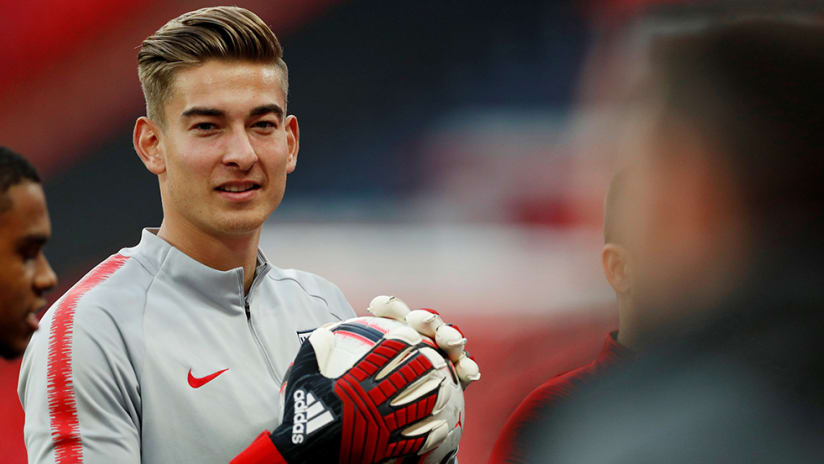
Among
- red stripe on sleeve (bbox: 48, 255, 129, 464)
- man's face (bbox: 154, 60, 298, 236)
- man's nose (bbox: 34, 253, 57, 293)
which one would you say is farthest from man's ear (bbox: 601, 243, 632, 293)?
man's nose (bbox: 34, 253, 57, 293)

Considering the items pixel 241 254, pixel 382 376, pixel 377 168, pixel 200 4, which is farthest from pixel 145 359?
pixel 200 4

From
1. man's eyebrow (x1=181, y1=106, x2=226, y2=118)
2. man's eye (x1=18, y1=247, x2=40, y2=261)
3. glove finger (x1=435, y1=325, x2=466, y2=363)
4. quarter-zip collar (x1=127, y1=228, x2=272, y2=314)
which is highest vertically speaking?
man's eyebrow (x1=181, y1=106, x2=226, y2=118)

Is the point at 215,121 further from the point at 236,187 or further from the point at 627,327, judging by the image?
the point at 627,327

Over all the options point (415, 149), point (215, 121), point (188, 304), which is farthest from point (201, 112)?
point (415, 149)

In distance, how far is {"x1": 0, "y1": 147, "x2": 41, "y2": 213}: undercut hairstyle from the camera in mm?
636

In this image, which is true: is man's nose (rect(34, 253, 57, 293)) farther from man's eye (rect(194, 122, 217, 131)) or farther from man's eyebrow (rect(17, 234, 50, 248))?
man's eye (rect(194, 122, 217, 131))

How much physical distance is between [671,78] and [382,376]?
148cm

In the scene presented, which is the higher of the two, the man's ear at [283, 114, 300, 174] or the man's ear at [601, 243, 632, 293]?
the man's ear at [283, 114, 300, 174]

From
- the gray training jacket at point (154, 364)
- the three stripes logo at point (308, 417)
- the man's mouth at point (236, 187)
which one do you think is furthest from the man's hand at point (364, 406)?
the man's mouth at point (236, 187)

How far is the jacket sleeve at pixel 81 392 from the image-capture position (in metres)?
0.92

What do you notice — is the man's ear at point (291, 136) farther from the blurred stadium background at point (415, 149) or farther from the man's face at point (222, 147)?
the blurred stadium background at point (415, 149)

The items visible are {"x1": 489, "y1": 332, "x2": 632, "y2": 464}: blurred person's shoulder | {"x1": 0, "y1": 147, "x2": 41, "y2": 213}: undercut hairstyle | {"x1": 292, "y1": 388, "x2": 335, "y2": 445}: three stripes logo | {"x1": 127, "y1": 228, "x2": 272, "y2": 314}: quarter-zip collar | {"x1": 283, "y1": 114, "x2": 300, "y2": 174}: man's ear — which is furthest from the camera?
{"x1": 489, "y1": 332, "x2": 632, "y2": 464}: blurred person's shoulder

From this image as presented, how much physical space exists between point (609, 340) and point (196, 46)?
1.35m

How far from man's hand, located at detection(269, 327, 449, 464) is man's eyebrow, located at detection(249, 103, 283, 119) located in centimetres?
33
